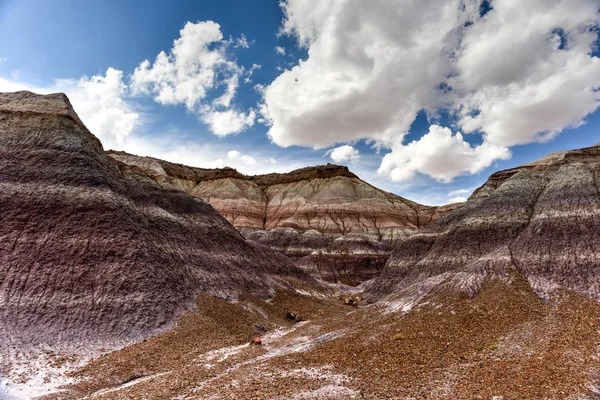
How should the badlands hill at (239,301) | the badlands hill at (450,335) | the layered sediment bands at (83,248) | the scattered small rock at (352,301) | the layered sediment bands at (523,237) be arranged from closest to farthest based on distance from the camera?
1. the badlands hill at (450,335)
2. the badlands hill at (239,301)
3. the layered sediment bands at (83,248)
4. the layered sediment bands at (523,237)
5. the scattered small rock at (352,301)

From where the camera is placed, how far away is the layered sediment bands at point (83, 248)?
2028 centimetres

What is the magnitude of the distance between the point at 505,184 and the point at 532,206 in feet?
18.3

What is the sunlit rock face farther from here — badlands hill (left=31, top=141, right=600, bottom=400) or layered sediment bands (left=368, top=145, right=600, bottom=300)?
badlands hill (left=31, top=141, right=600, bottom=400)

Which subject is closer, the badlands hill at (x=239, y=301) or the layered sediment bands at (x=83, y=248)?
the badlands hill at (x=239, y=301)

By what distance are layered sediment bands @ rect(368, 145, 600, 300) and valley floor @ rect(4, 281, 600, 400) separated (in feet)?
8.36

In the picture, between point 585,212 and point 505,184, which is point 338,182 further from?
point 585,212

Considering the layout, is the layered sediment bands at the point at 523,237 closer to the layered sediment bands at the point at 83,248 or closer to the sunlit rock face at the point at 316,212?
the layered sediment bands at the point at 83,248

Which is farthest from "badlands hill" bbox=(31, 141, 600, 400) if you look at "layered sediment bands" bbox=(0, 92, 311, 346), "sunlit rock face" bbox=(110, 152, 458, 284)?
"sunlit rock face" bbox=(110, 152, 458, 284)

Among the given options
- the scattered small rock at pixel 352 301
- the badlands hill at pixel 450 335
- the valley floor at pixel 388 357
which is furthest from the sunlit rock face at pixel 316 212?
the valley floor at pixel 388 357

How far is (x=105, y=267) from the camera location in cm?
2366

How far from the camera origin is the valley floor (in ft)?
40.9

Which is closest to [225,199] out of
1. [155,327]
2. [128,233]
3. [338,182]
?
[338,182]

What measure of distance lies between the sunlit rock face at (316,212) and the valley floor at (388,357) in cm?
3916

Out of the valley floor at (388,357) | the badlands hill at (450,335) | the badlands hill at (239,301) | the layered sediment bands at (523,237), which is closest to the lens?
the valley floor at (388,357)
